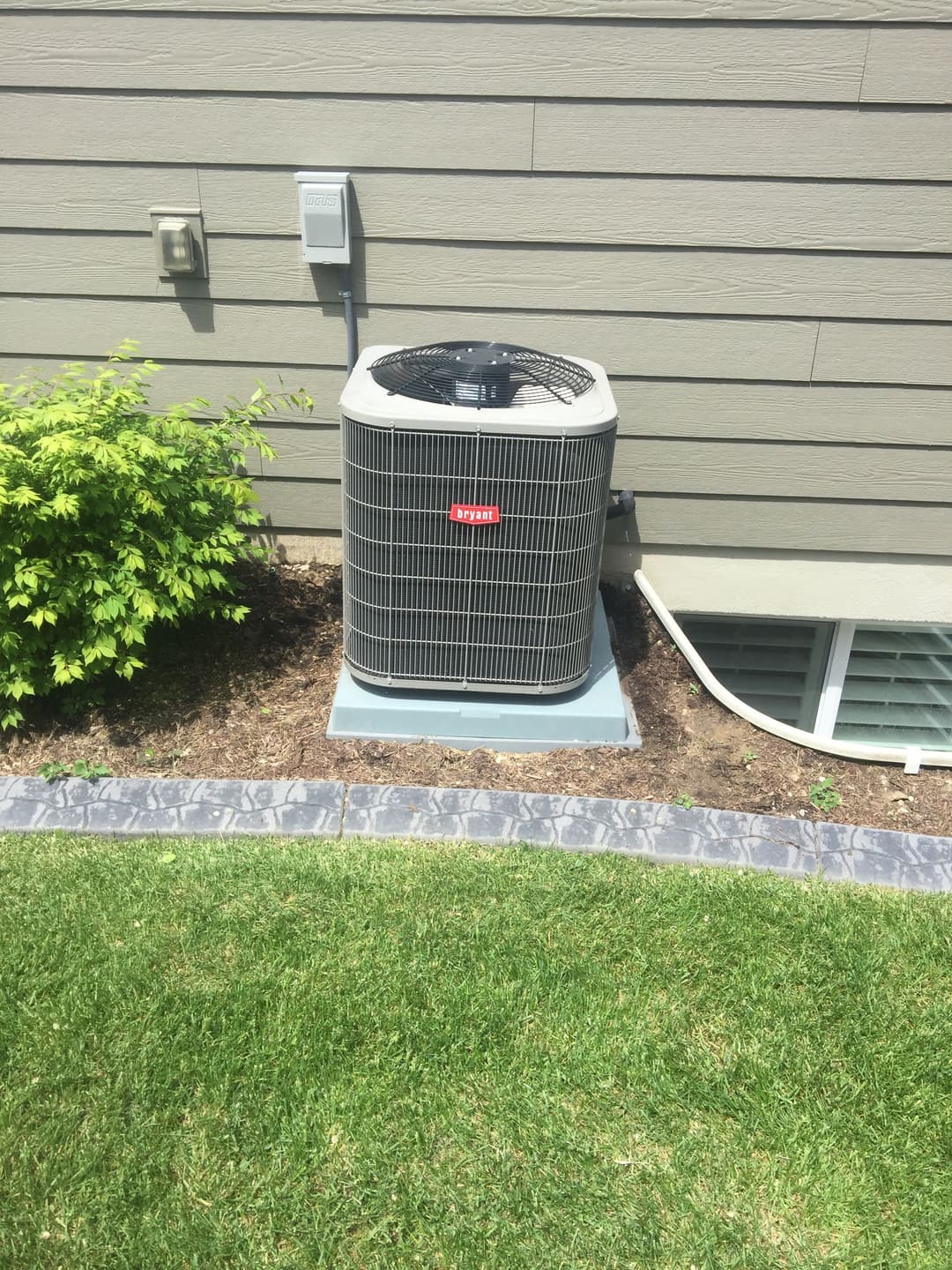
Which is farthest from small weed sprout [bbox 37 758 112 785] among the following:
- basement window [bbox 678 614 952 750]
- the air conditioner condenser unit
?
basement window [bbox 678 614 952 750]

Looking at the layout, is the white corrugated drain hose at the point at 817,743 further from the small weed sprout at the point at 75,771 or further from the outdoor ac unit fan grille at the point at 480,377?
the small weed sprout at the point at 75,771

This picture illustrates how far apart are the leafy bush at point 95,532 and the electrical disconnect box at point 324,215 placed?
755mm

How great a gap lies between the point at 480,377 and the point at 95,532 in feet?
4.35

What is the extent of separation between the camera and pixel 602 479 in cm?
327

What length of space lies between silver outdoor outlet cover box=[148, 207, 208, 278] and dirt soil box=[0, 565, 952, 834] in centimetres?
137

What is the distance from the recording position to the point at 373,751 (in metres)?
3.43

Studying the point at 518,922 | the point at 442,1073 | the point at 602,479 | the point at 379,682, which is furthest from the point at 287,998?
the point at 602,479

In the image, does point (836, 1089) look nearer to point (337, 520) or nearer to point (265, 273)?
point (337, 520)

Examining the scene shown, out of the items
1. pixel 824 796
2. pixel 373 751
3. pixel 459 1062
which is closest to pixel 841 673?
pixel 824 796

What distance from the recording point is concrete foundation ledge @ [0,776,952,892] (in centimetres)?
304

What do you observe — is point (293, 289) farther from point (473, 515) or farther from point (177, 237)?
point (473, 515)

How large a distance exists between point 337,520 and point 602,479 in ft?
4.77

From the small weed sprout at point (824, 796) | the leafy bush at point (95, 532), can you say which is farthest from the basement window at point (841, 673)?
the leafy bush at point (95, 532)

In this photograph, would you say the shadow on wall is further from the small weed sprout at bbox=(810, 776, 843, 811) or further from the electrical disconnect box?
the small weed sprout at bbox=(810, 776, 843, 811)
